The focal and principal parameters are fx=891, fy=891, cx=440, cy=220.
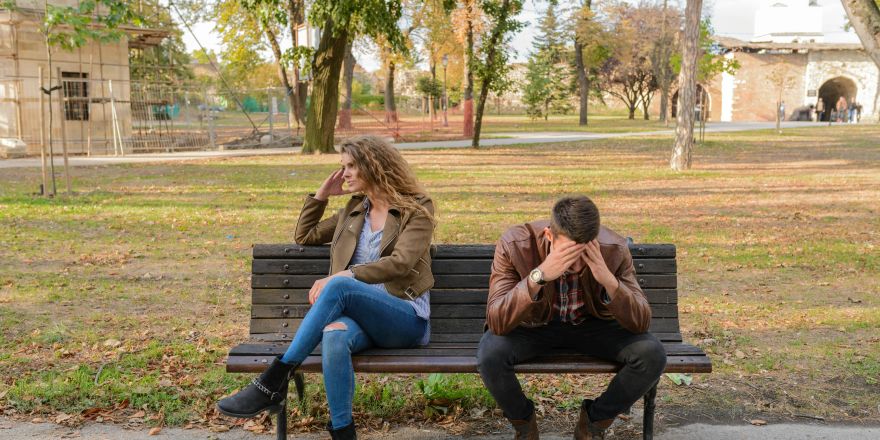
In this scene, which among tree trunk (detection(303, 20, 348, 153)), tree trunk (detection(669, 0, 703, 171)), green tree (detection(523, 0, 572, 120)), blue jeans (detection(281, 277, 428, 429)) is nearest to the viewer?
blue jeans (detection(281, 277, 428, 429))

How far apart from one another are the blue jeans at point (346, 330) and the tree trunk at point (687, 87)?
48.9 feet

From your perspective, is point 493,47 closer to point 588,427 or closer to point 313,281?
point 313,281

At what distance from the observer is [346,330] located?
379 cm

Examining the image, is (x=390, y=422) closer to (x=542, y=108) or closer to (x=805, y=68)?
(x=542, y=108)

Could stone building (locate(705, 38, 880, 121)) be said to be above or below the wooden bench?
above

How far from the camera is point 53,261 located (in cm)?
835

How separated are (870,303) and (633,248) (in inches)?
134

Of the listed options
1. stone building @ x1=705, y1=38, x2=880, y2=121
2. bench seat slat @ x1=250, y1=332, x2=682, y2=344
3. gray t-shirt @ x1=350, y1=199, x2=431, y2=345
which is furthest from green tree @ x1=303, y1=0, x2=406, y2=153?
stone building @ x1=705, y1=38, x2=880, y2=121

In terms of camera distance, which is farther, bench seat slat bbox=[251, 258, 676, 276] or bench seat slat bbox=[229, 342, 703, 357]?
bench seat slat bbox=[251, 258, 676, 276]

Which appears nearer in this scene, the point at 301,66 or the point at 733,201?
the point at 733,201

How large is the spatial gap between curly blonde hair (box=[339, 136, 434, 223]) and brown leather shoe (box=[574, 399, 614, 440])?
1109 millimetres

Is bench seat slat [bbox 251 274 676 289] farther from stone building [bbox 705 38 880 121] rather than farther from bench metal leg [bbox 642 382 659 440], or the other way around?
stone building [bbox 705 38 880 121]

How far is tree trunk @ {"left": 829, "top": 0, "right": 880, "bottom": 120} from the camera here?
906 centimetres

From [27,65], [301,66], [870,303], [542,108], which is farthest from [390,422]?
[542,108]
